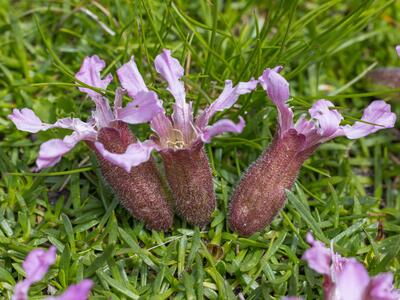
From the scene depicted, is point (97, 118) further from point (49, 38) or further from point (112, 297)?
point (49, 38)

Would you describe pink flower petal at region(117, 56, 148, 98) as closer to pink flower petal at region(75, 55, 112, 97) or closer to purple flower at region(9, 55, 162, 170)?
purple flower at region(9, 55, 162, 170)

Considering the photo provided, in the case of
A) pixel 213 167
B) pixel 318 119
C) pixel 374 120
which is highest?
pixel 318 119

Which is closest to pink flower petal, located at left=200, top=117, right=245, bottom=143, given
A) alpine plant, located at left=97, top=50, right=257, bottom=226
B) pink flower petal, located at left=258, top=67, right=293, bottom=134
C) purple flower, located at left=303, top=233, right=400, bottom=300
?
alpine plant, located at left=97, top=50, right=257, bottom=226

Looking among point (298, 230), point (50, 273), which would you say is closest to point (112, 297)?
point (50, 273)

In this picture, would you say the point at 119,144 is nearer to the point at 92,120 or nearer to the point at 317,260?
the point at 92,120

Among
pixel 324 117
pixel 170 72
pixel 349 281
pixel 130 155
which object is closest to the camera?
pixel 349 281

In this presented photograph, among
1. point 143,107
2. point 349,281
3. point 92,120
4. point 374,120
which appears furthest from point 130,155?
point 374,120

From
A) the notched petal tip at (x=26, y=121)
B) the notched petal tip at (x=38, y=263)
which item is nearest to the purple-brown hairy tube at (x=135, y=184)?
the notched petal tip at (x=26, y=121)

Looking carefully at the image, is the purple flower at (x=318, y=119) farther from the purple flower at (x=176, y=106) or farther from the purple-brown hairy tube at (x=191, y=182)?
the purple-brown hairy tube at (x=191, y=182)
